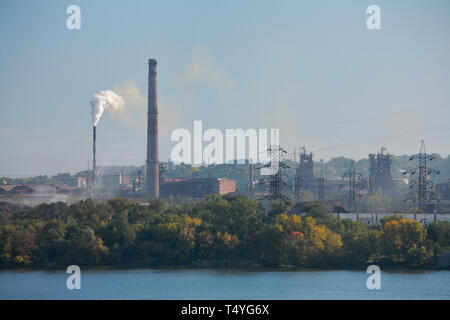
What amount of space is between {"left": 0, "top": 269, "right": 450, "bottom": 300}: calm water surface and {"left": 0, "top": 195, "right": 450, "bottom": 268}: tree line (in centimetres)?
166

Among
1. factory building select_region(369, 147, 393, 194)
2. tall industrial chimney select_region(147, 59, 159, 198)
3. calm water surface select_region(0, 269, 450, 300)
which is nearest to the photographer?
calm water surface select_region(0, 269, 450, 300)

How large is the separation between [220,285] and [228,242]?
6922 millimetres

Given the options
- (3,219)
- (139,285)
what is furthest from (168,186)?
(139,285)

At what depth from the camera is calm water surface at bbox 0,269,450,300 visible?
1089 inches

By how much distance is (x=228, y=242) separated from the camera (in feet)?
120

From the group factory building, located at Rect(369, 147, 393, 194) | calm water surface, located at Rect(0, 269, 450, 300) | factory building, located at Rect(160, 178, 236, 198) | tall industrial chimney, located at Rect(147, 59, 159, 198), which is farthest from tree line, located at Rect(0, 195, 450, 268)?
factory building, located at Rect(369, 147, 393, 194)

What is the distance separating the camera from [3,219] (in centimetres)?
4247

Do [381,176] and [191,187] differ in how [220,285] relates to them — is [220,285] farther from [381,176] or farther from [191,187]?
[381,176]

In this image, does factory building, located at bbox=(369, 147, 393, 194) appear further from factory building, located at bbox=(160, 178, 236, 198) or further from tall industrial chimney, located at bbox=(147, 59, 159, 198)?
tall industrial chimney, located at bbox=(147, 59, 159, 198)

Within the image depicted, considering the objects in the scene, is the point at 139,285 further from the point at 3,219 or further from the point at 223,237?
the point at 3,219

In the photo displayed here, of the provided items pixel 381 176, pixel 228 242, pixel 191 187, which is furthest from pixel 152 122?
pixel 381 176
